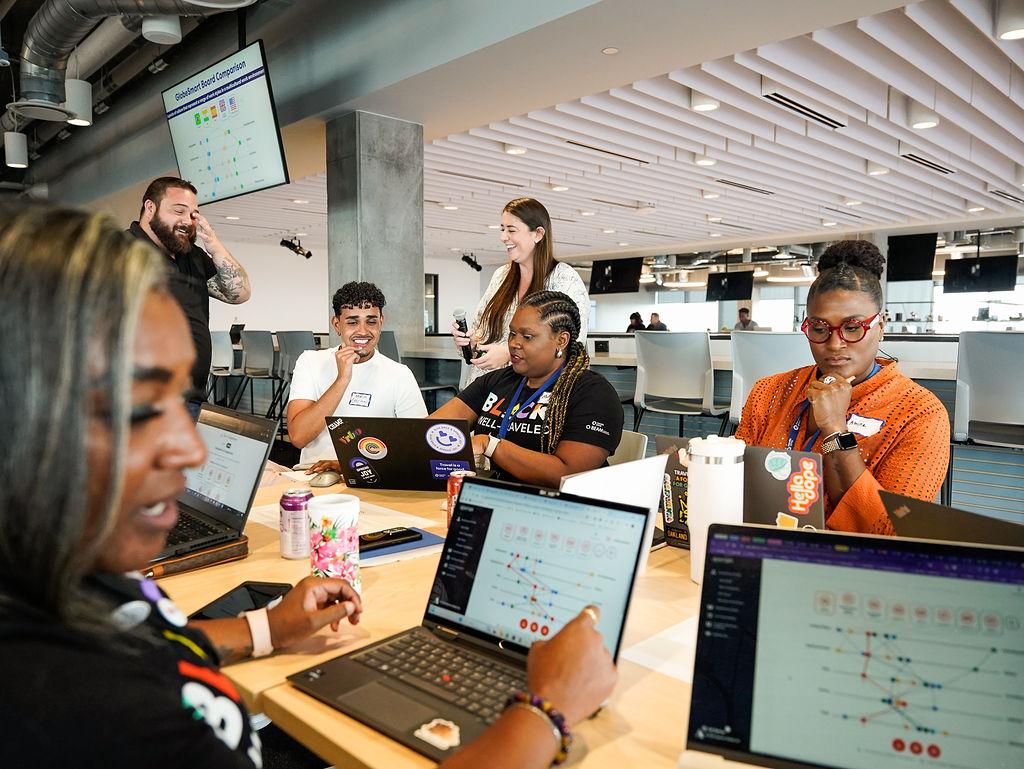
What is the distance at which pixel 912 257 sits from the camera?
36.0 ft

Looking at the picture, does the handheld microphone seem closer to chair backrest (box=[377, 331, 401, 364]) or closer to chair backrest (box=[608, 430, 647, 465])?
chair backrest (box=[608, 430, 647, 465])

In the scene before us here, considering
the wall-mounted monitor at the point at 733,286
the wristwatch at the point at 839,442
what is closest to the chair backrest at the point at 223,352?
the wristwatch at the point at 839,442

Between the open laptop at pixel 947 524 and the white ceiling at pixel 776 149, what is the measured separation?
4032mm

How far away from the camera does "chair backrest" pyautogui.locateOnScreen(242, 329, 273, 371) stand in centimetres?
735

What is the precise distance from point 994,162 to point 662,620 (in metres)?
8.05

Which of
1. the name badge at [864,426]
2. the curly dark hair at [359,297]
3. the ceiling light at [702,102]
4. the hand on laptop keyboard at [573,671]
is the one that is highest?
the ceiling light at [702,102]

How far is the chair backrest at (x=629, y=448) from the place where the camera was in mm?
2062

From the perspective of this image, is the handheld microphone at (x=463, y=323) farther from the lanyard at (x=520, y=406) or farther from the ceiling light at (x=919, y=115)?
the ceiling light at (x=919, y=115)

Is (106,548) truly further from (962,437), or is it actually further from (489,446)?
(962,437)

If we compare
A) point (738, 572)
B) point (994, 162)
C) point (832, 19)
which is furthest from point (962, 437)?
point (994, 162)

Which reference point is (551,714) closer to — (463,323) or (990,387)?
(463,323)

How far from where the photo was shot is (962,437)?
347 centimetres

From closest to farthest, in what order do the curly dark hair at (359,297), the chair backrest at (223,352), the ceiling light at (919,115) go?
the curly dark hair at (359,297)
the ceiling light at (919,115)
the chair backrest at (223,352)

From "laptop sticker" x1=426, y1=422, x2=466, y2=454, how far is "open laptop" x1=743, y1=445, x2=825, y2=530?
746 millimetres
